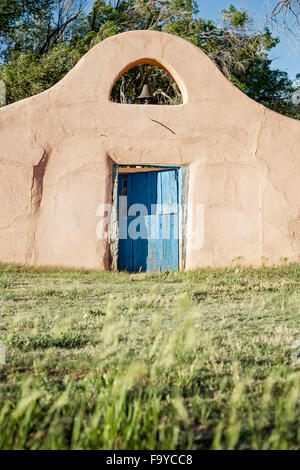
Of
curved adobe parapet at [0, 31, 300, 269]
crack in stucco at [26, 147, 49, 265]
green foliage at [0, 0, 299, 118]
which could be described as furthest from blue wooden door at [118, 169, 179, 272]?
green foliage at [0, 0, 299, 118]

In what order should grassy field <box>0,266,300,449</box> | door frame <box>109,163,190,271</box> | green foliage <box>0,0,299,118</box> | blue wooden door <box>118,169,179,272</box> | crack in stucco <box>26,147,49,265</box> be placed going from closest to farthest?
grassy field <box>0,266,300,449</box> → crack in stucco <box>26,147,49,265</box> → door frame <box>109,163,190,271</box> → blue wooden door <box>118,169,179,272</box> → green foliage <box>0,0,299,118</box>

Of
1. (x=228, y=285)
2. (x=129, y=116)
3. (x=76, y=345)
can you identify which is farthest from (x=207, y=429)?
(x=129, y=116)

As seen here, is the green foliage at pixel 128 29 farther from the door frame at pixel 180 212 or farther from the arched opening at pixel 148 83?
the door frame at pixel 180 212

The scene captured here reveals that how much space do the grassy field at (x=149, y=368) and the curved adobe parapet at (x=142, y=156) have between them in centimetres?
152

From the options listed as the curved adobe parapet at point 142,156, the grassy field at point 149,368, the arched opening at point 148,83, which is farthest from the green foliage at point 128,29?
the grassy field at point 149,368

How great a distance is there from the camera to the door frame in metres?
7.98

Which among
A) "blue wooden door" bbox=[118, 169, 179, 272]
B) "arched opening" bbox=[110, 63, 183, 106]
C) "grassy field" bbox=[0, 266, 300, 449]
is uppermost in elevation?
"arched opening" bbox=[110, 63, 183, 106]

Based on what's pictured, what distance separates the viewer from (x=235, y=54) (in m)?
15.0

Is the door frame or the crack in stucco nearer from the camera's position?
the crack in stucco

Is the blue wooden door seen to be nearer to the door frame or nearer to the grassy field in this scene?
the door frame

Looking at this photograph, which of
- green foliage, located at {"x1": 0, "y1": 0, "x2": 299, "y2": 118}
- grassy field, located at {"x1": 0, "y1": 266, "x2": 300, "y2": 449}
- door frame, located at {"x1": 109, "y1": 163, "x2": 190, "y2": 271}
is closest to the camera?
grassy field, located at {"x1": 0, "y1": 266, "x2": 300, "y2": 449}

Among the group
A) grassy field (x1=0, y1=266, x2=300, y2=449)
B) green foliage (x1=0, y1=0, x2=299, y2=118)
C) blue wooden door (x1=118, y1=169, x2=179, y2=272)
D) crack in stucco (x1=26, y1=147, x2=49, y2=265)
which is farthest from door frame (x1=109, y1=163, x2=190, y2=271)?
green foliage (x1=0, y1=0, x2=299, y2=118)

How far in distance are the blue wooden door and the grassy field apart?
2.06 m

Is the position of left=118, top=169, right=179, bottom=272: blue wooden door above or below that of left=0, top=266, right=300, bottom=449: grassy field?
above
